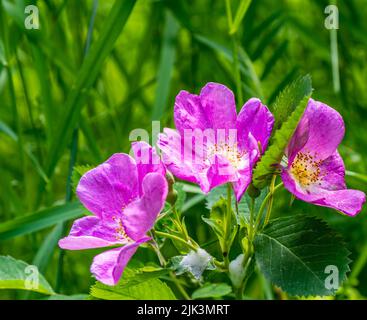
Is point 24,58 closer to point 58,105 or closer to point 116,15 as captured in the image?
point 58,105

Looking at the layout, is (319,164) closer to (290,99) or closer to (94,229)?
(290,99)

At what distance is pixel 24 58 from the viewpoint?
5.42ft

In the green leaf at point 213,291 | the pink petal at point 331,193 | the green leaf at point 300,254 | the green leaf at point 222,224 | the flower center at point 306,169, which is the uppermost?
the flower center at point 306,169

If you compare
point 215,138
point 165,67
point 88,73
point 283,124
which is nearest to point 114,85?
point 165,67

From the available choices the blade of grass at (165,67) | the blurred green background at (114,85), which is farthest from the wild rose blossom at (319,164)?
the blade of grass at (165,67)

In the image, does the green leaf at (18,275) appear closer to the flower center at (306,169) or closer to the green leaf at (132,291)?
the green leaf at (132,291)

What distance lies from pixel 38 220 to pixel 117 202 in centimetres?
34

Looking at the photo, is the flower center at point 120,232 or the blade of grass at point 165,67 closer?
the flower center at point 120,232

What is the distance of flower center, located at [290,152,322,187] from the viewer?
57 cm

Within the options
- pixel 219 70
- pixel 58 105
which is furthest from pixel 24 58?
pixel 219 70

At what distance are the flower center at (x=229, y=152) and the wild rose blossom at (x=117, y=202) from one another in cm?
6

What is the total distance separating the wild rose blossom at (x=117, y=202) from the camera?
1.78 ft

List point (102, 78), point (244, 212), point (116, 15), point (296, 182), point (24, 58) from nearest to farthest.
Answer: point (296, 182) → point (244, 212) → point (116, 15) → point (102, 78) → point (24, 58)

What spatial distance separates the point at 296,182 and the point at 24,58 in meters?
A: 1.21
